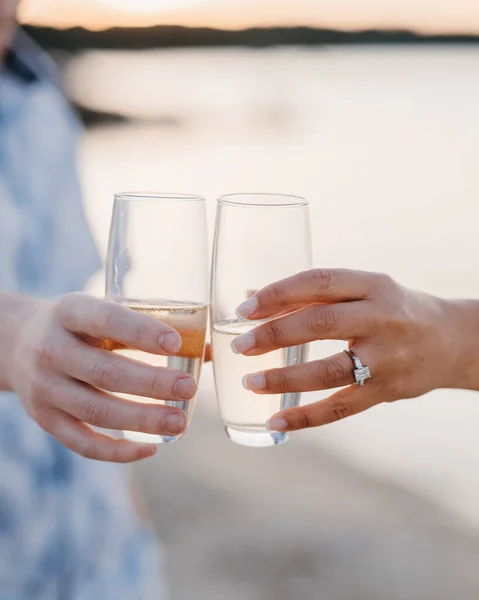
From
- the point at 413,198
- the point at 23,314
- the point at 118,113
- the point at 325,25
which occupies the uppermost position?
the point at 325,25

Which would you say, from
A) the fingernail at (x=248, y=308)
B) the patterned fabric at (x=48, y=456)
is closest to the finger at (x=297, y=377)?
the fingernail at (x=248, y=308)

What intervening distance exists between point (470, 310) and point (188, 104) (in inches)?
769

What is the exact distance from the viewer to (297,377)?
53.2 inches

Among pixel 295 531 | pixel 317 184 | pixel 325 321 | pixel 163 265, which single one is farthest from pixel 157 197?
pixel 317 184

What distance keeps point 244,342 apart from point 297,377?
0.34ft

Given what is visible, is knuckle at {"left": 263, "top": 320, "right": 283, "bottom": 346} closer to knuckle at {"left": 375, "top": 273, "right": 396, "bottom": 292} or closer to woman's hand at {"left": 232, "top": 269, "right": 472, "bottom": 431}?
woman's hand at {"left": 232, "top": 269, "right": 472, "bottom": 431}

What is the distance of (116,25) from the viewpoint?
17141 millimetres

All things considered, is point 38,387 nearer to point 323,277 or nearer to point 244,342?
point 244,342

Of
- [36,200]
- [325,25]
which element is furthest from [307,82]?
[36,200]

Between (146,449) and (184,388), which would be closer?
(184,388)

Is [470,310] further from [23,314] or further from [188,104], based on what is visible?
[188,104]

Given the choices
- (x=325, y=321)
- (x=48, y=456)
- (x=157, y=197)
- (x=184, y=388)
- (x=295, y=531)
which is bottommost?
(x=295, y=531)

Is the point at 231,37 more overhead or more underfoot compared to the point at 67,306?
more overhead

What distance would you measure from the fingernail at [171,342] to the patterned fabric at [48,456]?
85cm
